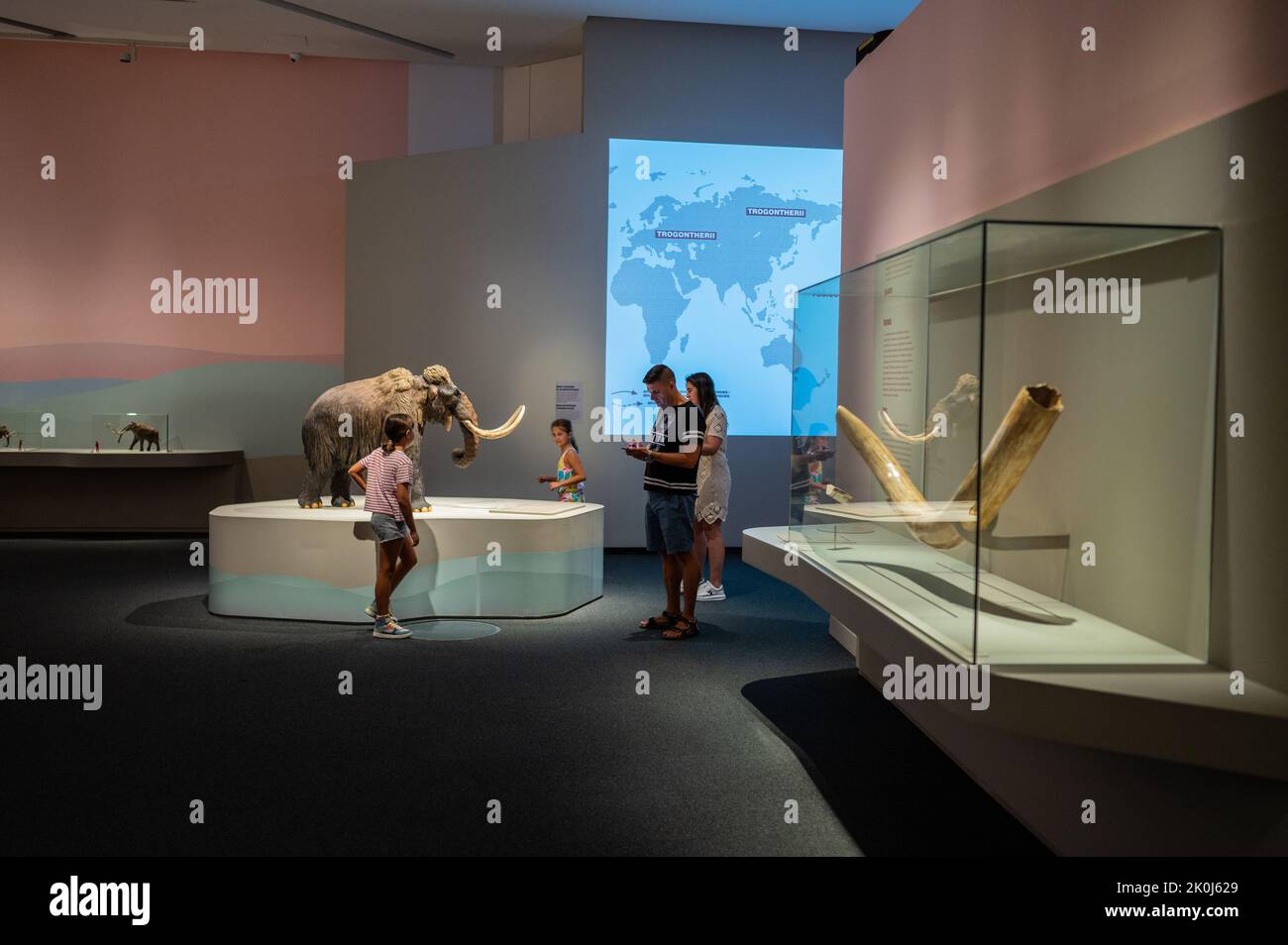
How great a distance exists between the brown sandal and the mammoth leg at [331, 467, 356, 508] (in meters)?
2.26

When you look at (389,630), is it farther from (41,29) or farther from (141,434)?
(41,29)

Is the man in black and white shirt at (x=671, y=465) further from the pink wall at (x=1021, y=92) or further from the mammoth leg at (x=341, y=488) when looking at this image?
the mammoth leg at (x=341, y=488)

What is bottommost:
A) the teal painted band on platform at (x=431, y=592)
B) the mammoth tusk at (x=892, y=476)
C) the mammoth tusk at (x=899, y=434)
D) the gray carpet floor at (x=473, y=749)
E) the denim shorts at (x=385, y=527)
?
the gray carpet floor at (x=473, y=749)

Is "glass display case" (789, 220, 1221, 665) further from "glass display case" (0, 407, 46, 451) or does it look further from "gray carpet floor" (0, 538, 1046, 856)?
"glass display case" (0, 407, 46, 451)

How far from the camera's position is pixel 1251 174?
2.50 m

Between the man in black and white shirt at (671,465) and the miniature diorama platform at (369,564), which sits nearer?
the man in black and white shirt at (671,465)

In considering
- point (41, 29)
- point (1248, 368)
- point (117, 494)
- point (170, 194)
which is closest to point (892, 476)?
point (1248, 368)

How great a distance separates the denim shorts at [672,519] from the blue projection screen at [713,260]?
3711 mm

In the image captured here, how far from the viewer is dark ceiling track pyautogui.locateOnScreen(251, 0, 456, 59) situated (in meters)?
9.40

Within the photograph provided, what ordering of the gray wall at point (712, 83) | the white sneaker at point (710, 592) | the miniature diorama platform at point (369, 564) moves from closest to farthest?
the miniature diorama platform at point (369, 564) → the white sneaker at point (710, 592) → the gray wall at point (712, 83)

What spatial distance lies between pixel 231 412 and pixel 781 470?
5763 millimetres

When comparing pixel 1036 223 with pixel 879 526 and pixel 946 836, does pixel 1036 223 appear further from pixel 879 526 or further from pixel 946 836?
pixel 946 836

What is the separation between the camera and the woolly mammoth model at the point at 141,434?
10.6m

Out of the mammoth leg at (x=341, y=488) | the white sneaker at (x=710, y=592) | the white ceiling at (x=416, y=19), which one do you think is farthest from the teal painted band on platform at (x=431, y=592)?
the white ceiling at (x=416, y=19)
